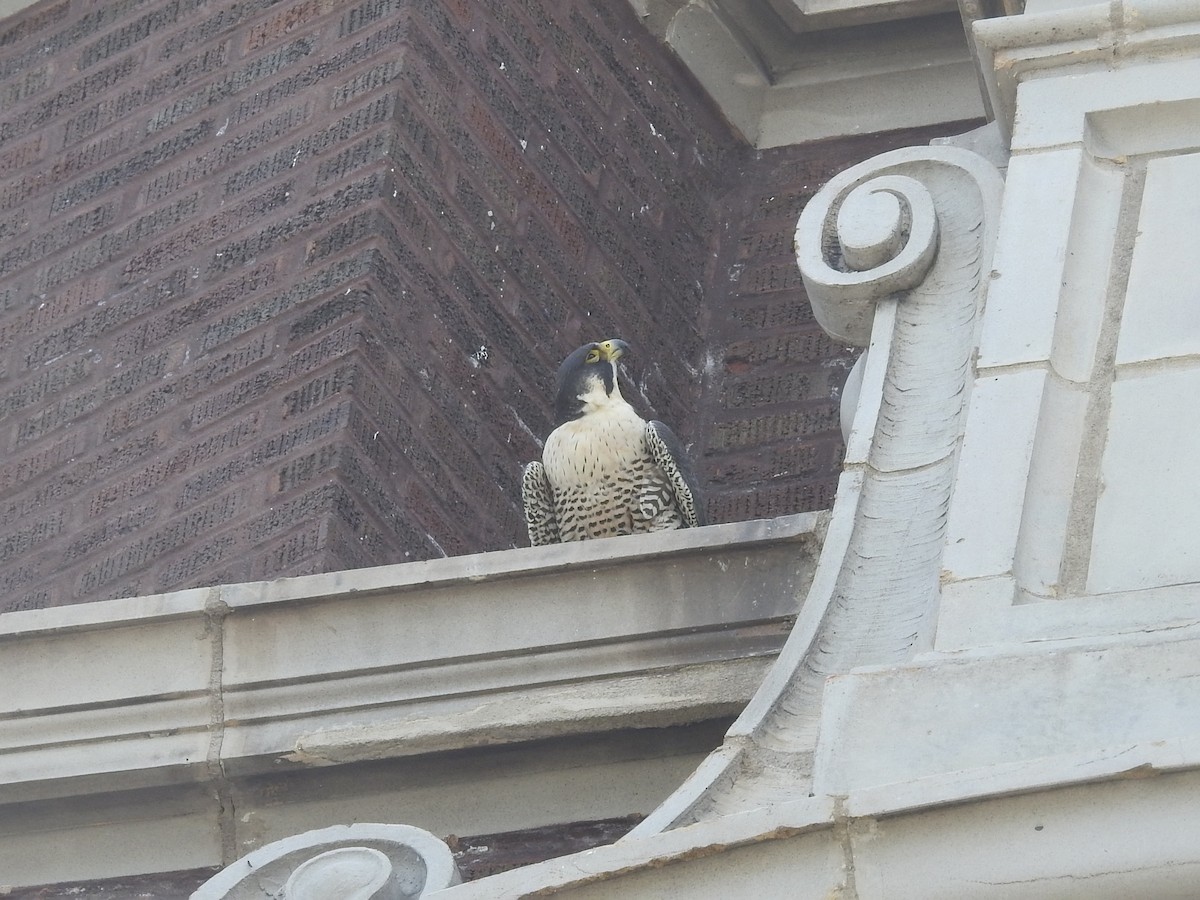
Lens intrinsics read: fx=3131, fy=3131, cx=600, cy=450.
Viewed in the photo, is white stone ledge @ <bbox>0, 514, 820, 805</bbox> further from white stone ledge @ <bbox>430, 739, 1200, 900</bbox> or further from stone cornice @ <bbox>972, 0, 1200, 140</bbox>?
white stone ledge @ <bbox>430, 739, 1200, 900</bbox>

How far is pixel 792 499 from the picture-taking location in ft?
23.8

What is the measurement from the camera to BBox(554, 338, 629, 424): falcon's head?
6.88m

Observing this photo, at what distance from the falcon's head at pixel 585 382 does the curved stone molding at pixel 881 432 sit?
148 centimetres

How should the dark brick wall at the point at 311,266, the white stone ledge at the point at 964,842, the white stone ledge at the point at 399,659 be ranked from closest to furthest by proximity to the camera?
the white stone ledge at the point at 964,842, the white stone ledge at the point at 399,659, the dark brick wall at the point at 311,266

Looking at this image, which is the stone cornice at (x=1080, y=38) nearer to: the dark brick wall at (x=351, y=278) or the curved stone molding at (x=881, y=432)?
the curved stone molding at (x=881, y=432)

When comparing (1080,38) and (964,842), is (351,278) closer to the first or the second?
(1080,38)

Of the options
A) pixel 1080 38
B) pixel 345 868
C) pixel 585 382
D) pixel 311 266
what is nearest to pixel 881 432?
pixel 1080 38

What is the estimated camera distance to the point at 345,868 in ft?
15.1

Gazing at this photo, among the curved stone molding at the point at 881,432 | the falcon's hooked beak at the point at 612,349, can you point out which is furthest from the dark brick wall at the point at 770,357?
the curved stone molding at the point at 881,432

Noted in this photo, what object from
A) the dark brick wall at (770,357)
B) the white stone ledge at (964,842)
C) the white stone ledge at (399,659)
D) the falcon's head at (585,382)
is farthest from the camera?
the dark brick wall at (770,357)

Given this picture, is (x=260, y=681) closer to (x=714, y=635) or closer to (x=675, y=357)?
(x=714, y=635)

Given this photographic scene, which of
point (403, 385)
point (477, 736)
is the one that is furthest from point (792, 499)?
point (477, 736)

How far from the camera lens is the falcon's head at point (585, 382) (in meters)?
6.88

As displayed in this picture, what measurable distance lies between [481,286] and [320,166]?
45 cm
